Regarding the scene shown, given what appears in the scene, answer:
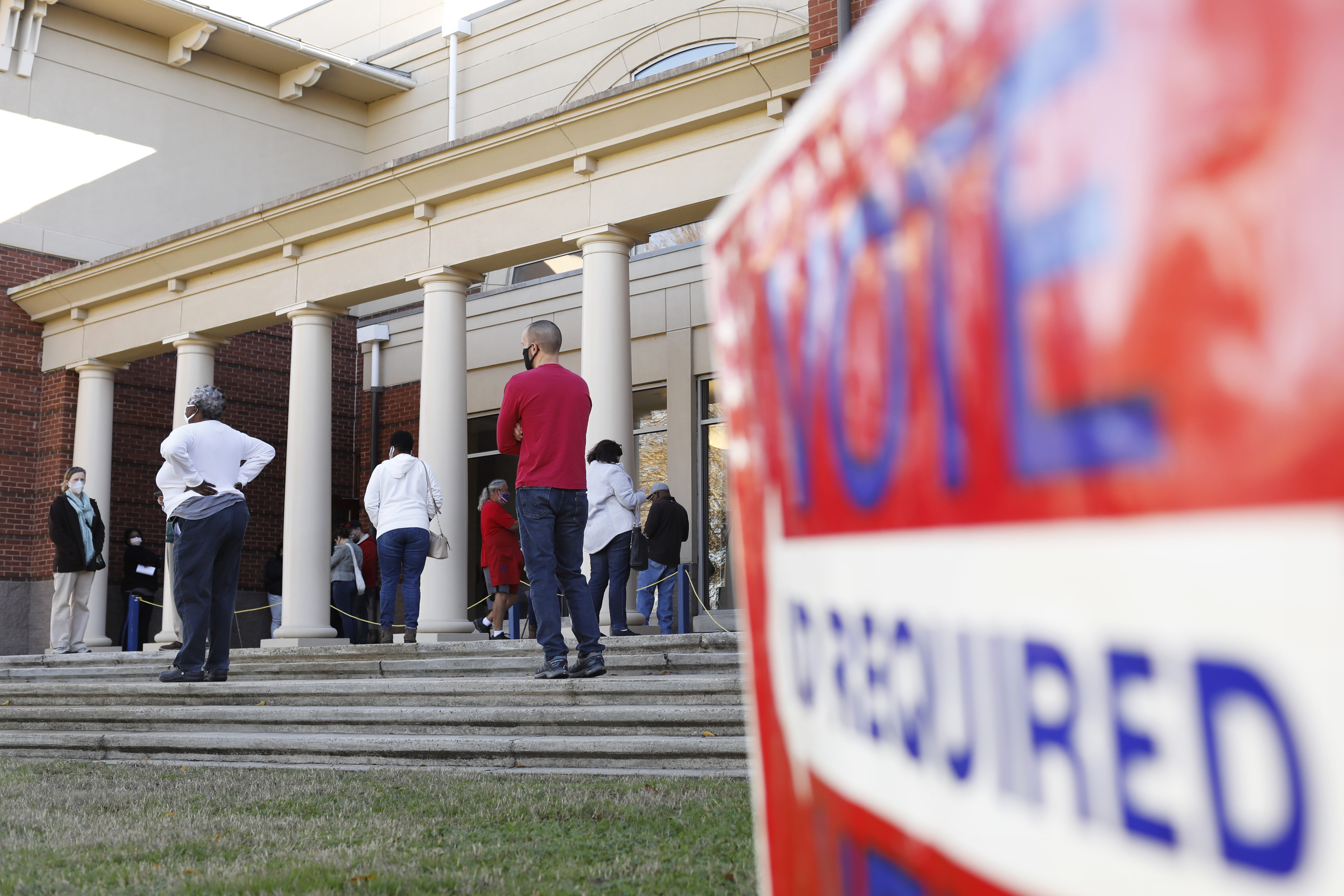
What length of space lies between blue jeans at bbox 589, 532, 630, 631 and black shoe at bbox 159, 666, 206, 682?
2.94 meters

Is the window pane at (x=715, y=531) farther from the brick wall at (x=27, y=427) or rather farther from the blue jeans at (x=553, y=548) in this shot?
the blue jeans at (x=553, y=548)

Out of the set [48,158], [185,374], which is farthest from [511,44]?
[185,374]

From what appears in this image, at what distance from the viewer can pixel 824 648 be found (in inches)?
48.8

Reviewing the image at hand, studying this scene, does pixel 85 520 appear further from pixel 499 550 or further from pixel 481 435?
pixel 481 435

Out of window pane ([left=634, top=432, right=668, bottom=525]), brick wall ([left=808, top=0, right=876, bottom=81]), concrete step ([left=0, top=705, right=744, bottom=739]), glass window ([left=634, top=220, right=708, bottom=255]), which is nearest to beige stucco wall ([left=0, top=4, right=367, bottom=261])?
glass window ([left=634, top=220, right=708, bottom=255])

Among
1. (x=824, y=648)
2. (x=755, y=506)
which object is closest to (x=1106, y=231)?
(x=824, y=648)

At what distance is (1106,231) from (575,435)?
5.52 metres

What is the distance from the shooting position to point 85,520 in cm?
1291

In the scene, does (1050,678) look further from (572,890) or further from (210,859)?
(210,859)

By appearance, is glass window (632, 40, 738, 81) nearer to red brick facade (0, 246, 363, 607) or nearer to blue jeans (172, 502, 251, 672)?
red brick facade (0, 246, 363, 607)

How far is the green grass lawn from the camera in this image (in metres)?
3.22

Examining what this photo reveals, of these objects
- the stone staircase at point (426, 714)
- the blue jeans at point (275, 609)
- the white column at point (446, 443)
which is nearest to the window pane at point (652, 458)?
the white column at point (446, 443)

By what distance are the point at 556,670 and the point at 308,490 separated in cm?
771

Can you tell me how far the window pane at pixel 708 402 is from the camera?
15.4m
